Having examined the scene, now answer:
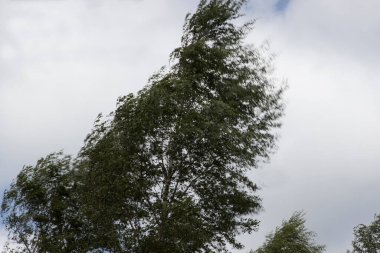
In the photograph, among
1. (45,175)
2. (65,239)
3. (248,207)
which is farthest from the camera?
(45,175)

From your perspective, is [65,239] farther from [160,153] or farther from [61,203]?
[160,153]

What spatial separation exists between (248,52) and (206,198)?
7.63 meters

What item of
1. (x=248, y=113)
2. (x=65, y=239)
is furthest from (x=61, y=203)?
(x=248, y=113)

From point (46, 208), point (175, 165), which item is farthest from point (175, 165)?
point (46, 208)

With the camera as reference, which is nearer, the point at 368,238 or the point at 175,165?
the point at 175,165

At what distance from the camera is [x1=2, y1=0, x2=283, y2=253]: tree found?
20000 mm

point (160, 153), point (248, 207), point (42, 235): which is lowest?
point (248, 207)

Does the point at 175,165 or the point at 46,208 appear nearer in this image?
the point at 175,165

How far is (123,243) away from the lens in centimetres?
2036

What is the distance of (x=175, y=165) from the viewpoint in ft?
71.1

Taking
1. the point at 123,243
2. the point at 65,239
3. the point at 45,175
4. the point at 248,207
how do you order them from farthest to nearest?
the point at 45,175 < the point at 65,239 < the point at 248,207 < the point at 123,243

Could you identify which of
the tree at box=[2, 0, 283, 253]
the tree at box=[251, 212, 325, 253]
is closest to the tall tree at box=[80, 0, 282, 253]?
the tree at box=[2, 0, 283, 253]

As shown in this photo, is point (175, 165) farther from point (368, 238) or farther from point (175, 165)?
point (368, 238)

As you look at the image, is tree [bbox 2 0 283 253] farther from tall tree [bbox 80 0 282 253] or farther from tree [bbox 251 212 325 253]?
tree [bbox 251 212 325 253]
